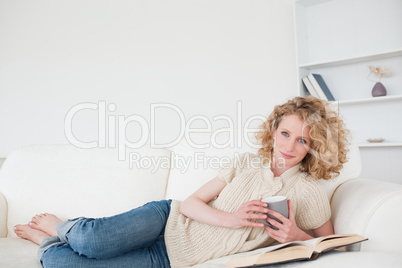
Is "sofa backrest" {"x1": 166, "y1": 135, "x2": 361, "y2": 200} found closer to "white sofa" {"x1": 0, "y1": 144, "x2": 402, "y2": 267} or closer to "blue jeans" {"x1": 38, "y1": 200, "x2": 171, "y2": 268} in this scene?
"white sofa" {"x1": 0, "y1": 144, "x2": 402, "y2": 267}

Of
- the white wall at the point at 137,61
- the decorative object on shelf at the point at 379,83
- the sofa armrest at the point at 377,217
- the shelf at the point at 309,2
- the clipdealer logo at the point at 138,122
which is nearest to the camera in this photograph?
the sofa armrest at the point at 377,217

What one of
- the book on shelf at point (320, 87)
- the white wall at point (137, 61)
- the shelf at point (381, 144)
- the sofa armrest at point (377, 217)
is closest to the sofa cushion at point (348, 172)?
the sofa armrest at point (377, 217)

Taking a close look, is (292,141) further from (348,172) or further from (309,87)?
(309,87)

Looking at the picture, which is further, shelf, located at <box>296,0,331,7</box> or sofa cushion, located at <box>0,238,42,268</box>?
shelf, located at <box>296,0,331,7</box>

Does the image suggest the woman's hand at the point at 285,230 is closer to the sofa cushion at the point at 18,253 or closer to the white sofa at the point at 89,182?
the white sofa at the point at 89,182

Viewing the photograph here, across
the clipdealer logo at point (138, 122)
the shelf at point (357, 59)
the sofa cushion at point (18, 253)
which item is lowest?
the sofa cushion at point (18, 253)

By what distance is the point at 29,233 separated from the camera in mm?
1688

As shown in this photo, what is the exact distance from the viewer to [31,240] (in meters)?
1.69

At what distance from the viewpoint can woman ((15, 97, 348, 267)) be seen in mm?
1353

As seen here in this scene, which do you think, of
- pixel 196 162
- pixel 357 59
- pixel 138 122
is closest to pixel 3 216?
pixel 196 162

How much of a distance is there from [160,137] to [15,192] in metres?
1.72

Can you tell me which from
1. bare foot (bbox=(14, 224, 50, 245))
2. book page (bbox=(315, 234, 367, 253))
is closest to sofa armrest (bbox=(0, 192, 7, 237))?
bare foot (bbox=(14, 224, 50, 245))

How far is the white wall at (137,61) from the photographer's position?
10.2 ft

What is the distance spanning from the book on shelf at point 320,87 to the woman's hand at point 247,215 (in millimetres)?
1649
